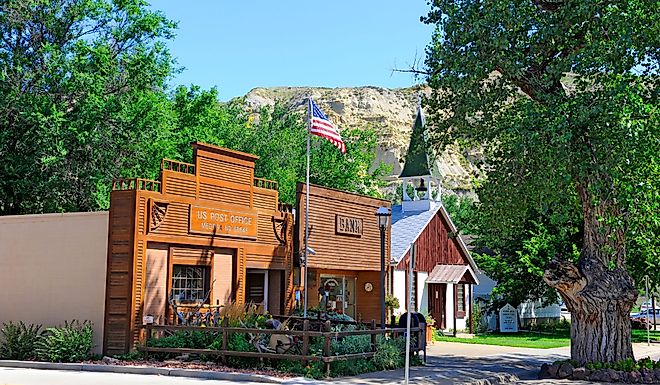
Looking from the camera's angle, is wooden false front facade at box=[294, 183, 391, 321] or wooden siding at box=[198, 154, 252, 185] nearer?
wooden siding at box=[198, 154, 252, 185]

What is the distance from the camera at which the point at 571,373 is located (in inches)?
765

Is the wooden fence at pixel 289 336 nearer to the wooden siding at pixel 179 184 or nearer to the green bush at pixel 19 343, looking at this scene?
the green bush at pixel 19 343

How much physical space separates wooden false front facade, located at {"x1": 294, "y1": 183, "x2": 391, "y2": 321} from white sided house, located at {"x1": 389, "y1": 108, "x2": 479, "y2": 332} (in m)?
2.69

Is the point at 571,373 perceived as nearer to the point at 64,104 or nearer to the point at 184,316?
the point at 184,316

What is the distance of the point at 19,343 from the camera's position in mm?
19938

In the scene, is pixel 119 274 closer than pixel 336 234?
Yes

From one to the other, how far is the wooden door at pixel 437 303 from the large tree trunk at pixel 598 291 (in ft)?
53.2

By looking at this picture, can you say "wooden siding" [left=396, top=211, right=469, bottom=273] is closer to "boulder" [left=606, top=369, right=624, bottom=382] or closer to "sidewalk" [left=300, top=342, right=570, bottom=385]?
"sidewalk" [left=300, top=342, right=570, bottom=385]

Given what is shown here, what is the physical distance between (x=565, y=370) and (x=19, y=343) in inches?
533

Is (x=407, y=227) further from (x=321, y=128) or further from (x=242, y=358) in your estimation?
(x=242, y=358)

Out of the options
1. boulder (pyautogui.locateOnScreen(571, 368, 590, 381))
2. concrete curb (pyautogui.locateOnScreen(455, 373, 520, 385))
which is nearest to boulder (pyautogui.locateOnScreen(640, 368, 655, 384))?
boulder (pyautogui.locateOnScreen(571, 368, 590, 381))

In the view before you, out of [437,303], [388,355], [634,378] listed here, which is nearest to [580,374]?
[634,378]

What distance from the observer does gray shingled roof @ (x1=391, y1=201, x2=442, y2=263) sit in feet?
111

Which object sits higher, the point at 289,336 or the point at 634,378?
the point at 289,336
